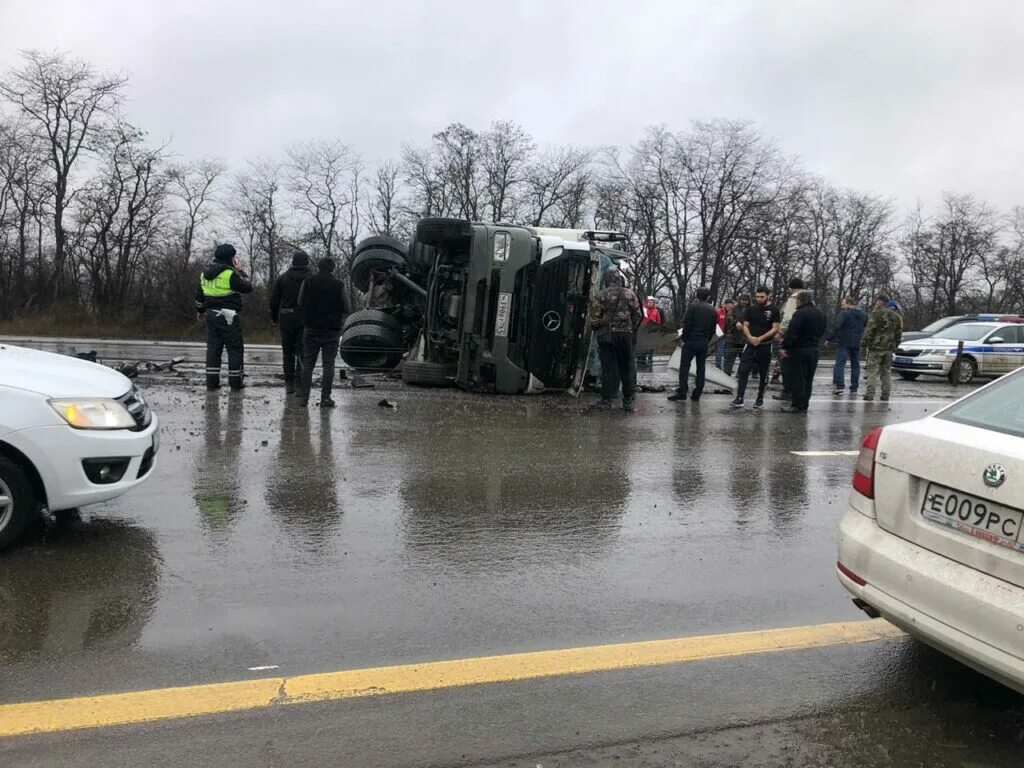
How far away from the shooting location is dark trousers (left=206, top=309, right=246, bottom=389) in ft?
32.3

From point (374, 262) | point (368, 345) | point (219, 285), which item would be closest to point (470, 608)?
point (219, 285)

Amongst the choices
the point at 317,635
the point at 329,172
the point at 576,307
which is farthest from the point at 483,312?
the point at 329,172

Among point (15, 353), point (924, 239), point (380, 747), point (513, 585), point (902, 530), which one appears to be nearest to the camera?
point (380, 747)

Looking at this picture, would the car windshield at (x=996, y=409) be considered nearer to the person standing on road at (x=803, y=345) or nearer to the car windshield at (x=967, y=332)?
the person standing on road at (x=803, y=345)

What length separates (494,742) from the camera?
2578mm

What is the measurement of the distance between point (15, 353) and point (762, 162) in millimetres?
51021

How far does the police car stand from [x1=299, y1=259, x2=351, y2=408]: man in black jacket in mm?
14064

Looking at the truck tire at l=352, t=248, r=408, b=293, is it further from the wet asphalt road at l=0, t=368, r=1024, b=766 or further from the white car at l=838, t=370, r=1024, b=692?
the white car at l=838, t=370, r=1024, b=692

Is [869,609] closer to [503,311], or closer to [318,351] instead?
[318,351]

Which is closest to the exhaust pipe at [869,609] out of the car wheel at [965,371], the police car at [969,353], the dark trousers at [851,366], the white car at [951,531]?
the white car at [951,531]

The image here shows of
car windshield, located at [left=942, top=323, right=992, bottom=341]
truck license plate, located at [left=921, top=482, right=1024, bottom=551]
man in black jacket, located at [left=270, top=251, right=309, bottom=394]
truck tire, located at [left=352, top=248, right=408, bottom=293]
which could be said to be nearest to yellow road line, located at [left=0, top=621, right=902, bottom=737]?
truck license plate, located at [left=921, top=482, right=1024, bottom=551]

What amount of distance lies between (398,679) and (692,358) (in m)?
9.25

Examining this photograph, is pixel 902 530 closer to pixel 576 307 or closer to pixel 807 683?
pixel 807 683

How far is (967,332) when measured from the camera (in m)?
18.8
